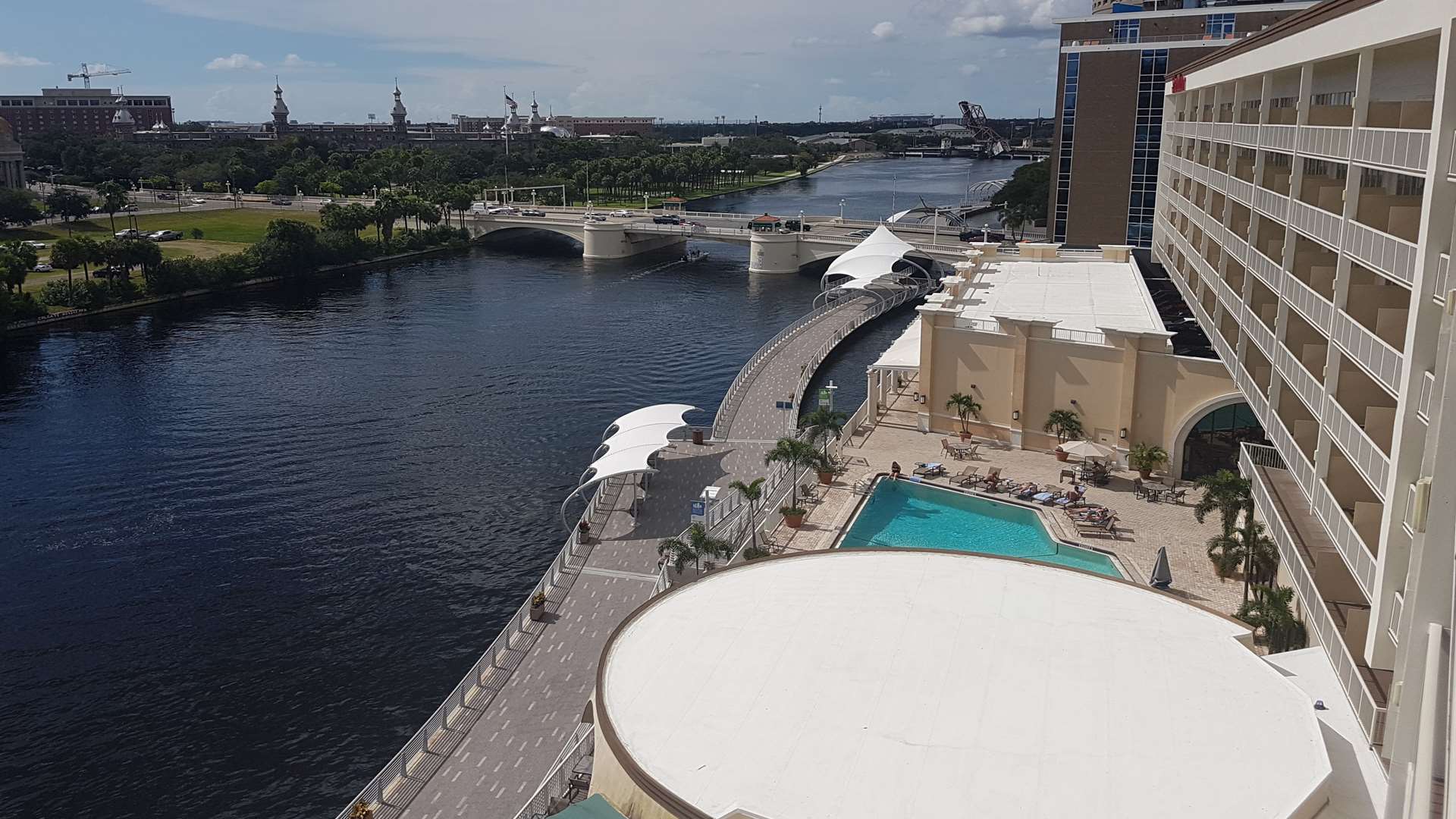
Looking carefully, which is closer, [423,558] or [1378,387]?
[1378,387]

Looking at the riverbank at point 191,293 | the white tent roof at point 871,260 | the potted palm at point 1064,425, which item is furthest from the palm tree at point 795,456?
the riverbank at point 191,293

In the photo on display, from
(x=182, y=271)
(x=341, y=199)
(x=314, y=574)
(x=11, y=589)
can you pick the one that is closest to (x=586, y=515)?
(x=314, y=574)

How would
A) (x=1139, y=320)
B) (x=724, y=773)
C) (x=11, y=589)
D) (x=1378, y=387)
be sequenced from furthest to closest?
(x=1139, y=320) → (x=11, y=589) → (x=1378, y=387) → (x=724, y=773)

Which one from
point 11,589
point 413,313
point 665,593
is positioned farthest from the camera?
point 413,313

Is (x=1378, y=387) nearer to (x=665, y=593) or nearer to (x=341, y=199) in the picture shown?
(x=665, y=593)

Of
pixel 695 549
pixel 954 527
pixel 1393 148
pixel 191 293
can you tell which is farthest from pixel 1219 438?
pixel 191 293

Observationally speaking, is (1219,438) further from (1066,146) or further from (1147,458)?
(1066,146)

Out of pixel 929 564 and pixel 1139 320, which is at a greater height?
pixel 1139 320

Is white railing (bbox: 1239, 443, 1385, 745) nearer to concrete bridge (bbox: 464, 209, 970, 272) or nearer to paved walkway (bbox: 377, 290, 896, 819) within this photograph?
paved walkway (bbox: 377, 290, 896, 819)
